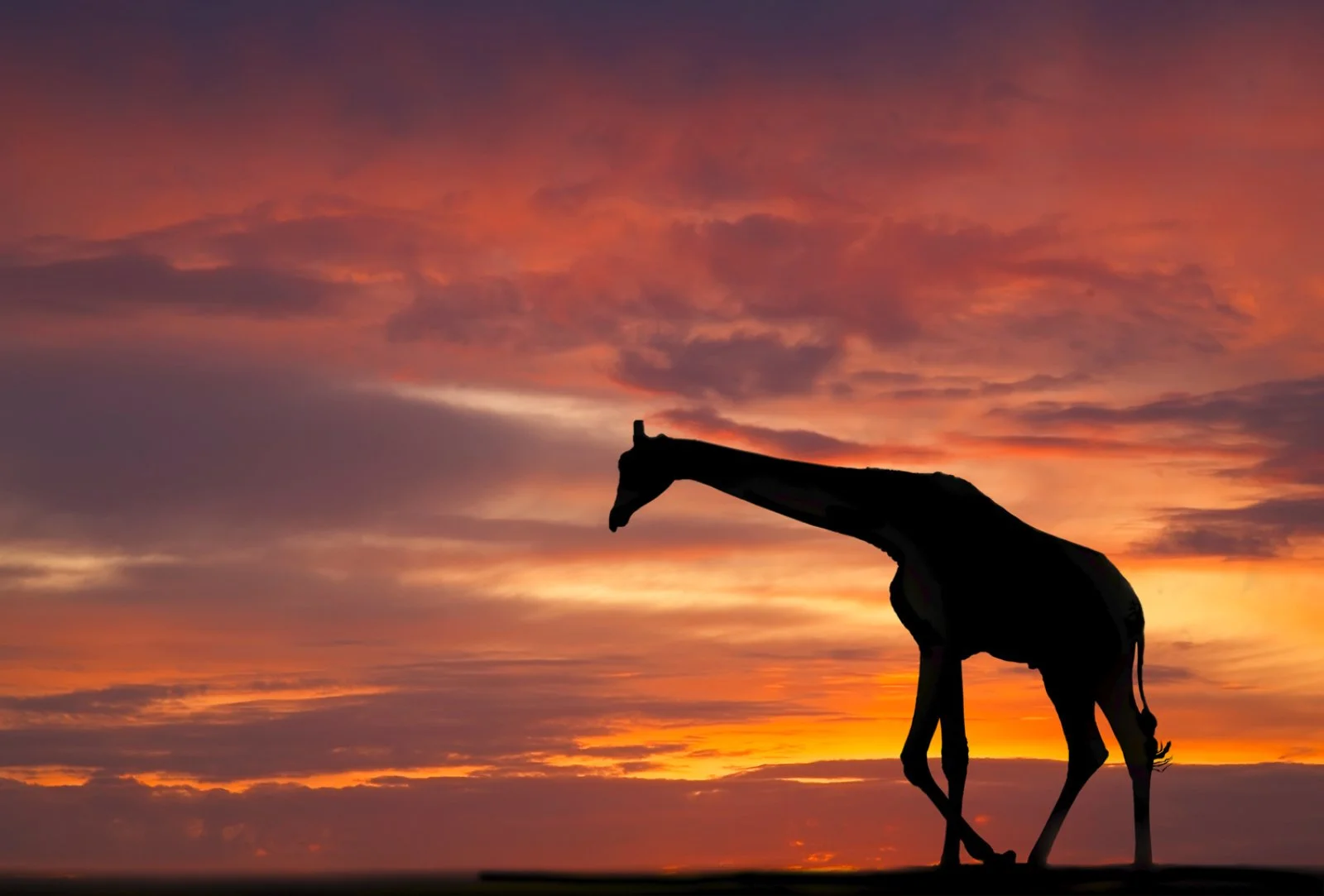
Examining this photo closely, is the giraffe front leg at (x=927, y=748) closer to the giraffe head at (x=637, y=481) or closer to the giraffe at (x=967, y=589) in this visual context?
the giraffe at (x=967, y=589)

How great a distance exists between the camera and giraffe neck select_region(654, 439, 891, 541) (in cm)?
1792

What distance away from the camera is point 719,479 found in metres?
18.3

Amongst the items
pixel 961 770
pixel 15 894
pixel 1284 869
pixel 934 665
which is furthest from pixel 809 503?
pixel 15 894

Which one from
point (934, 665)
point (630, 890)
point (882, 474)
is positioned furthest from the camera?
point (882, 474)

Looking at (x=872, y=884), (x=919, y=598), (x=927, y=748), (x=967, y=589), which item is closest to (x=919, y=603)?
(x=919, y=598)

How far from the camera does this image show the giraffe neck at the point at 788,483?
17.9 metres

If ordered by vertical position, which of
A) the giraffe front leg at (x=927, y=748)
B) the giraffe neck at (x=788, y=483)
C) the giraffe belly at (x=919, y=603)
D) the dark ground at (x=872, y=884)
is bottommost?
the dark ground at (x=872, y=884)

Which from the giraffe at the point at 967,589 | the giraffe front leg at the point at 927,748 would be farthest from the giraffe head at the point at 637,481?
the giraffe front leg at the point at 927,748

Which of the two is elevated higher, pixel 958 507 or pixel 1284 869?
pixel 958 507

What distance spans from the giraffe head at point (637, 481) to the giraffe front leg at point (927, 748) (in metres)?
4.01

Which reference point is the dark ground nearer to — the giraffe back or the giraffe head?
the giraffe back

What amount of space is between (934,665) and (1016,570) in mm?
1814

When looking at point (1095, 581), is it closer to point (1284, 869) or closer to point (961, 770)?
point (961, 770)

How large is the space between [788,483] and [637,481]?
6.28ft
